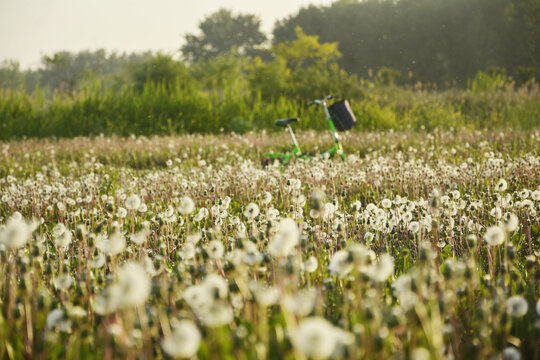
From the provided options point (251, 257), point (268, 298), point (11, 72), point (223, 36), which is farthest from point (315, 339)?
point (11, 72)

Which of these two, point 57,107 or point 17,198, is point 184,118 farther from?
point 17,198

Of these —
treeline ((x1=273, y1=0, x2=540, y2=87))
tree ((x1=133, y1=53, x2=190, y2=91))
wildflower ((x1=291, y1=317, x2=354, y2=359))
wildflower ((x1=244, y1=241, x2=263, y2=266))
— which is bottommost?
wildflower ((x1=244, y1=241, x2=263, y2=266))

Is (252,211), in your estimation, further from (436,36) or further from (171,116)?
(436,36)

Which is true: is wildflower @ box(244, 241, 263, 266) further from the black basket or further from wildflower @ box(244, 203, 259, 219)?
the black basket

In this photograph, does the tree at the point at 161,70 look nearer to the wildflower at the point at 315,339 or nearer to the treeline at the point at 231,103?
the treeline at the point at 231,103

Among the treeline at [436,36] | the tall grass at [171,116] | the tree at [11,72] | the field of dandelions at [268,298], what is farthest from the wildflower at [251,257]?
the tree at [11,72]

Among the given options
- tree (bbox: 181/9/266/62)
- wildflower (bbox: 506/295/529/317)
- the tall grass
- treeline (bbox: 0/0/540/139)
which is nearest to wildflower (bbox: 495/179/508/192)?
wildflower (bbox: 506/295/529/317)

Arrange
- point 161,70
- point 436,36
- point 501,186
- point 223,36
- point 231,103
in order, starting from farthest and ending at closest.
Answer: point 223,36 → point 436,36 → point 161,70 → point 231,103 → point 501,186

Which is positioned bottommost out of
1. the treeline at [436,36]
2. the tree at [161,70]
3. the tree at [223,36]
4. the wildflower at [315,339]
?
the wildflower at [315,339]

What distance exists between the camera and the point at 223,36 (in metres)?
55.4

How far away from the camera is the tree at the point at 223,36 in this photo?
54875 mm

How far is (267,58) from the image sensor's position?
4519cm

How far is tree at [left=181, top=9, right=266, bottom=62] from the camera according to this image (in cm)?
5488

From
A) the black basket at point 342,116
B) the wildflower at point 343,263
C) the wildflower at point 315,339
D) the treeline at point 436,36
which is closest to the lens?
the wildflower at point 315,339
